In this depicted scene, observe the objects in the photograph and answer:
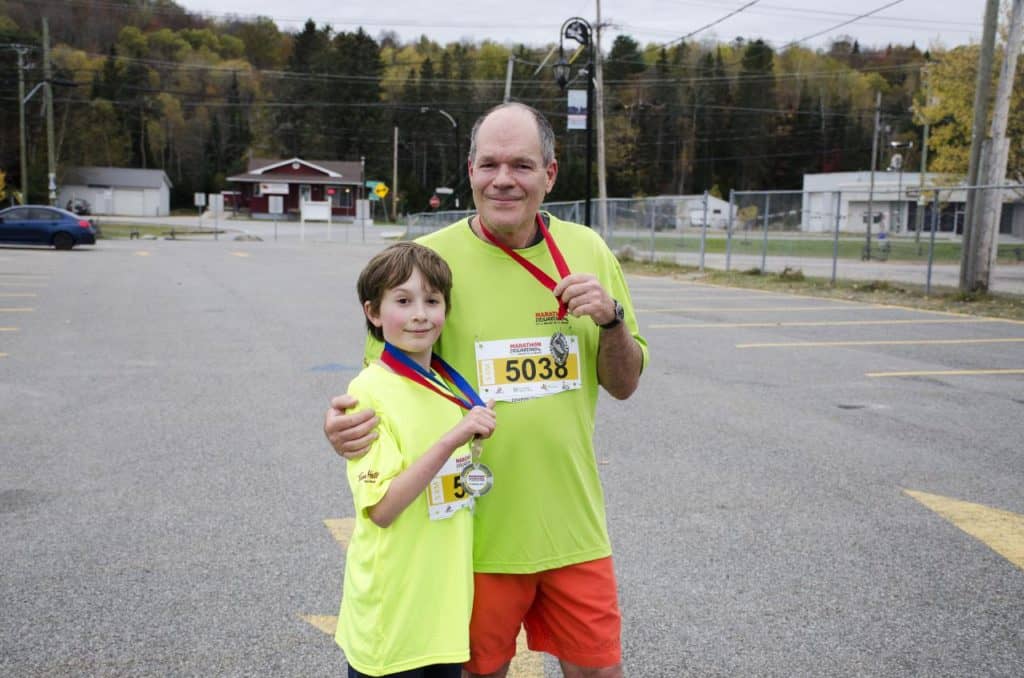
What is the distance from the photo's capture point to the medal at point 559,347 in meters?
→ 2.45

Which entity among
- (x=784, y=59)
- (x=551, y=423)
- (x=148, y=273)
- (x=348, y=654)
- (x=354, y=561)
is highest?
(x=784, y=59)

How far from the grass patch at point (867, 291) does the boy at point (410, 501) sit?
15.2 m

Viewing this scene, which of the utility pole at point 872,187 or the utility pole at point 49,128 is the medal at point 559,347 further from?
the utility pole at point 49,128

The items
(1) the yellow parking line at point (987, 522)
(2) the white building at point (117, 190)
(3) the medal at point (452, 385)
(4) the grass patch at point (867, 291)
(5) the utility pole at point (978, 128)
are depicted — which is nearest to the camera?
(3) the medal at point (452, 385)

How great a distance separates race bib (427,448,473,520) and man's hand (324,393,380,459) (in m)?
0.19

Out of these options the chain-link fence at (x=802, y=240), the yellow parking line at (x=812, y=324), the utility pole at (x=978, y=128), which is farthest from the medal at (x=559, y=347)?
the chain-link fence at (x=802, y=240)

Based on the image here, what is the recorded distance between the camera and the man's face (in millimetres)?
2375

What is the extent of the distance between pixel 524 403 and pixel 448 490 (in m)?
0.32

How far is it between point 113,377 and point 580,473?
7.75m

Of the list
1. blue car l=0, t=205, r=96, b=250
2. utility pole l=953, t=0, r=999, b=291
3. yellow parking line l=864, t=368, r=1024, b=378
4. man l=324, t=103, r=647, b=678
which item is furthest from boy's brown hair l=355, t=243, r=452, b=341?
blue car l=0, t=205, r=96, b=250

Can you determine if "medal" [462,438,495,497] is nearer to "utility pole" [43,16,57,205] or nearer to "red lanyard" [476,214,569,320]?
"red lanyard" [476,214,569,320]

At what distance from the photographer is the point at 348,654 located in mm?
2248

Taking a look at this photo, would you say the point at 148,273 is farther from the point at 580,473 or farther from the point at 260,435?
the point at 580,473

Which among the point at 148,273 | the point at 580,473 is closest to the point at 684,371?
the point at 580,473
